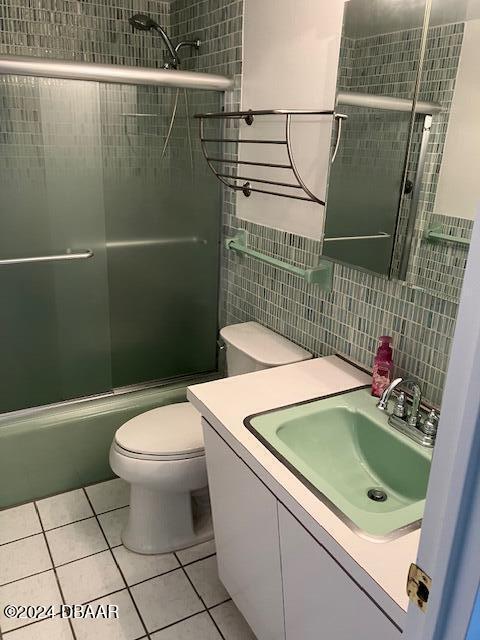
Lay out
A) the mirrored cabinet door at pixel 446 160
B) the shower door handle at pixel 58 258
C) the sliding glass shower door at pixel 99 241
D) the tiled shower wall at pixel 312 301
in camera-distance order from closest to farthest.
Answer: the mirrored cabinet door at pixel 446 160, the tiled shower wall at pixel 312 301, the sliding glass shower door at pixel 99 241, the shower door handle at pixel 58 258

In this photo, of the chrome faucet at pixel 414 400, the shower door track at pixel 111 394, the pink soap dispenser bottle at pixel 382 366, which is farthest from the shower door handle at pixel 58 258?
the chrome faucet at pixel 414 400

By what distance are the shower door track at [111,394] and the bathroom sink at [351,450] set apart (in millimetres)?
1230

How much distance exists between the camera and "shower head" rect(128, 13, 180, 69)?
97.9 inches

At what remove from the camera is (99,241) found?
7.68 ft

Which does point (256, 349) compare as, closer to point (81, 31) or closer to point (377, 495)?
point (377, 495)

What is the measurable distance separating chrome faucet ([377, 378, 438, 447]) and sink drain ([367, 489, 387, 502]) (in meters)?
0.17

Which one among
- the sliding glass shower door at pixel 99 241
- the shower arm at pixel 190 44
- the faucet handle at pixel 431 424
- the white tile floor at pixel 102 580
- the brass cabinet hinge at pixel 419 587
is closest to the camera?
the brass cabinet hinge at pixel 419 587

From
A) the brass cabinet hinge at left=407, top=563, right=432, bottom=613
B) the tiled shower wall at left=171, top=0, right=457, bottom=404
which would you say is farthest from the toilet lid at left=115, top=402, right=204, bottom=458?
the brass cabinet hinge at left=407, top=563, right=432, bottom=613

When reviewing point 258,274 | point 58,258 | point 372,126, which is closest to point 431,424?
point 372,126

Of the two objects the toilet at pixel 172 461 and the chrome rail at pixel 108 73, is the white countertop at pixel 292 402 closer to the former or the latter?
the toilet at pixel 172 461

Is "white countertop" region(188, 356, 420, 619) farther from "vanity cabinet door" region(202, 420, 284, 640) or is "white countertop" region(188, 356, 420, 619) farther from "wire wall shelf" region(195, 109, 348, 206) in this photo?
"wire wall shelf" region(195, 109, 348, 206)

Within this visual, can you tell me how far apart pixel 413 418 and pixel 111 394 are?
1536mm

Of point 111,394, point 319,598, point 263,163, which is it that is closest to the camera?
point 319,598

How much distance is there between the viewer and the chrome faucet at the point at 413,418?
1.33 metres
